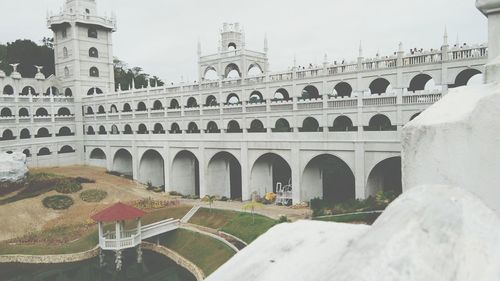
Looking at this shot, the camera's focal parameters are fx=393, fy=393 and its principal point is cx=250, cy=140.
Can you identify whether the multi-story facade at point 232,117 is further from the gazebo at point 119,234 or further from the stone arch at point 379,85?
the gazebo at point 119,234

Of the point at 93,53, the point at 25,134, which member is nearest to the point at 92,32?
the point at 93,53

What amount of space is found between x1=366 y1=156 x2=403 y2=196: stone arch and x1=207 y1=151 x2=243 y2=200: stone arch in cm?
1284

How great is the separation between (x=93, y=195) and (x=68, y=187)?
2.42 metres

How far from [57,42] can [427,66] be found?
152ft

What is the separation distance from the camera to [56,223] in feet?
101

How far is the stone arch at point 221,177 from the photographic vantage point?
36.6m

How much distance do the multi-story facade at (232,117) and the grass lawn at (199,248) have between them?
816 centimetres

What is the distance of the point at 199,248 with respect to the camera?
969 inches

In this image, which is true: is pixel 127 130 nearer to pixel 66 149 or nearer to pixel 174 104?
pixel 174 104

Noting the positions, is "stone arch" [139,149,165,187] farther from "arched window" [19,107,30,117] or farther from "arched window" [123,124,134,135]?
"arched window" [19,107,30,117]

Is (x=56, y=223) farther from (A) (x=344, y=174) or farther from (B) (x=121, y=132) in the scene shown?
(A) (x=344, y=174)

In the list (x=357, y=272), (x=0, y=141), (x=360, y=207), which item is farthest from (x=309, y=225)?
(x=0, y=141)

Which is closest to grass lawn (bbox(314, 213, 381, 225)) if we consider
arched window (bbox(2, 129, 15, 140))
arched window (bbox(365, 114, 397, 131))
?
arched window (bbox(365, 114, 397, 131))

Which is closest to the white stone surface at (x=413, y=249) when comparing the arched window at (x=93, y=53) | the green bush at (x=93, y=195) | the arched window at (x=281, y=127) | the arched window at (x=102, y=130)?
the arched window at (x=281, y=127)
